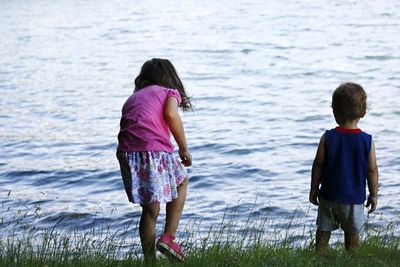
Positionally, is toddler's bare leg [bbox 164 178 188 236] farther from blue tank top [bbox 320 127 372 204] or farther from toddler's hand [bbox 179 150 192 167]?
blue tank top [bbox 320 127 372 204]

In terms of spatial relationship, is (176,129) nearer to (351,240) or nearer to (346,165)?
(346,165)

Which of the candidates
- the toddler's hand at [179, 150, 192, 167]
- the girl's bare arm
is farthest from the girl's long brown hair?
the toddler's hand at [179, 150, 192, 167]

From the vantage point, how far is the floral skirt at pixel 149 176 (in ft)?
20.7

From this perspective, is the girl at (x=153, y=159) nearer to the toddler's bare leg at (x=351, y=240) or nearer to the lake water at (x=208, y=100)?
the toddler's bare leg at (x=351, y=240)

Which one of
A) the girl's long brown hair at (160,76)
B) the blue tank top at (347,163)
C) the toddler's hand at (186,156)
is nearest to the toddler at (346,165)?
the blue tank top at (347,163)

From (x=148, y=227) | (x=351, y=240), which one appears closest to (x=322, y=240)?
(x=351, y=240)

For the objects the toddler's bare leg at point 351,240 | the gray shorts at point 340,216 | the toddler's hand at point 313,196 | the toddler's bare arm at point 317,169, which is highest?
the toddler's bare arm at point 317,169

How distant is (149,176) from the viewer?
634 cm

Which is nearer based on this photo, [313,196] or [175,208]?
[175,208]

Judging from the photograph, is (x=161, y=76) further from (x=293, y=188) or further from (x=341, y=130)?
(x=293, y=188)

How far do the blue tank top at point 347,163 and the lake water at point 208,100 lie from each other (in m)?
2.26

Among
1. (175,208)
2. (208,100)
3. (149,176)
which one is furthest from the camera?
(208,100)

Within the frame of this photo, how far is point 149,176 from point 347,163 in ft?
4.52

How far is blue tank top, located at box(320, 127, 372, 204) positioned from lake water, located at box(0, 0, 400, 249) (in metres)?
2.26
